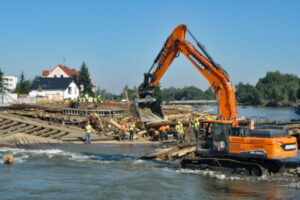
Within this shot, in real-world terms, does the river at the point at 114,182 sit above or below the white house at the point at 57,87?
below

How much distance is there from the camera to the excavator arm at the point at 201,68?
21.7m

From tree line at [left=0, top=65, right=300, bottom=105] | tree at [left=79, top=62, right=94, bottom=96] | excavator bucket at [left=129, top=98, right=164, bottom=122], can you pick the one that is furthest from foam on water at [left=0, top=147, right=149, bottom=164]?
tree line at [left=0, top=65, right=300, bottom=105]

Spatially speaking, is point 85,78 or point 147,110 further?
point 85,78

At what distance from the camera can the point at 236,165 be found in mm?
18609

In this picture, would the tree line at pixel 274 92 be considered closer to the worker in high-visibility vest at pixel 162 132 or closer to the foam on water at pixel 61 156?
the worker in high-visibility vest at pixel 162 132

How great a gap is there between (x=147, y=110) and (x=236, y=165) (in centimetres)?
1703

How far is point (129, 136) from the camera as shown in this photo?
105 ft

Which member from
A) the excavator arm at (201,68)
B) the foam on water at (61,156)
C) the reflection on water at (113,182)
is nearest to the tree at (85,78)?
the excavator arm at (201,68)

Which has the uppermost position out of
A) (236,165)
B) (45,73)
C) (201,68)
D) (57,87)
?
(45,73)

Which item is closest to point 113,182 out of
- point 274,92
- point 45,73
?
point 45,73

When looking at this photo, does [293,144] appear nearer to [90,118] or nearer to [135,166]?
[135,166]

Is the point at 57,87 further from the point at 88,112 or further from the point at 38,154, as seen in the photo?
the point at 38,154

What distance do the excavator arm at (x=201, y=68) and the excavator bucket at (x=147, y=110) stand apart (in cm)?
270

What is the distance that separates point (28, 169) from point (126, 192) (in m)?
6.84
